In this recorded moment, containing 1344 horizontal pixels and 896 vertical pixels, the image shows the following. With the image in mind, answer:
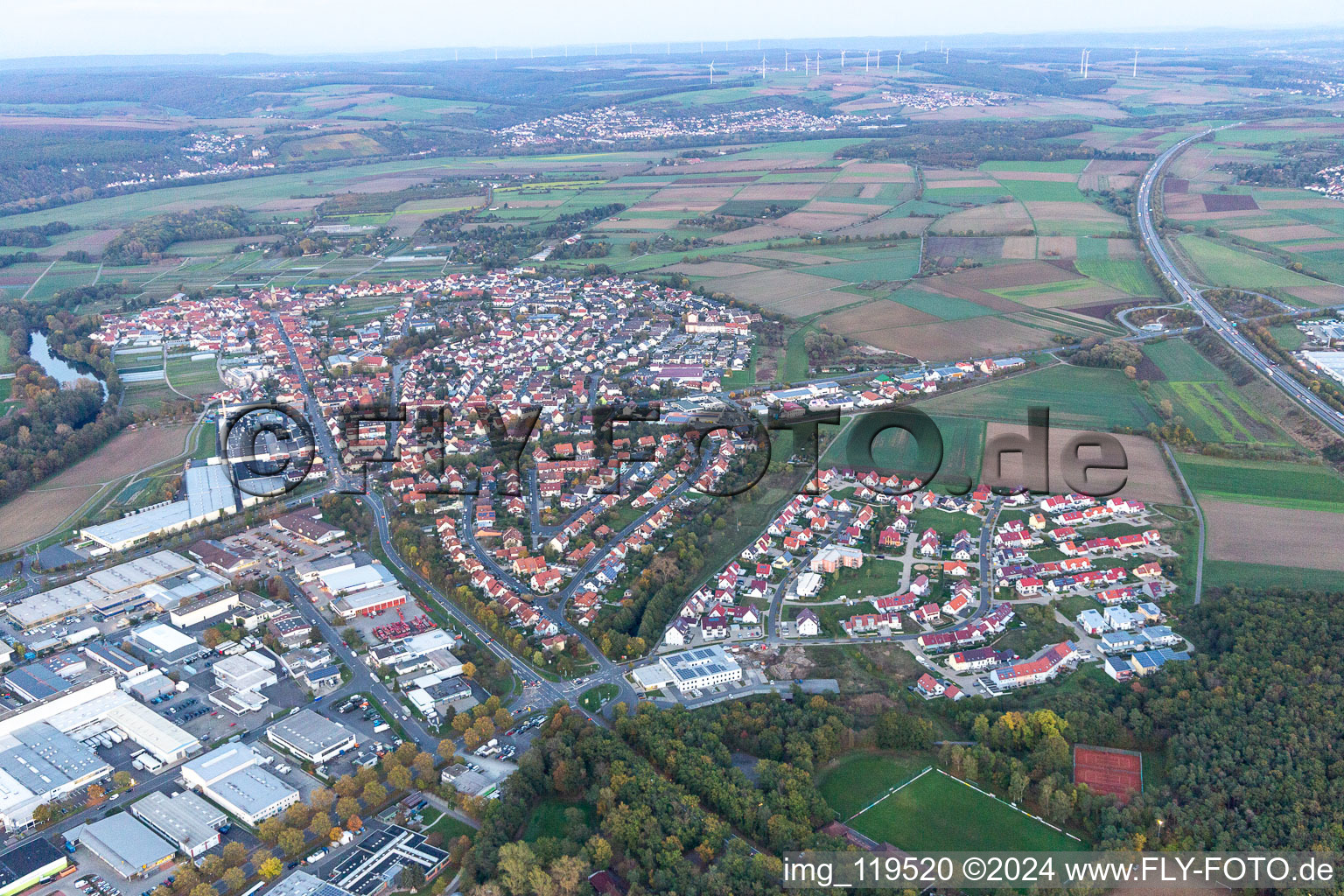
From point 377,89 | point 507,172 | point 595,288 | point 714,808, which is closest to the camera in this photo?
point 714,808

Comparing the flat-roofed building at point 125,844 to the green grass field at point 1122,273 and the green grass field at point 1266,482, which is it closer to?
the green grass field at point 1266,482

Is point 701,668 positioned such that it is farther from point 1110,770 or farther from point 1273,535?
point 1273,535

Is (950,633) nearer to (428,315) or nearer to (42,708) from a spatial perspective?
(42,708)

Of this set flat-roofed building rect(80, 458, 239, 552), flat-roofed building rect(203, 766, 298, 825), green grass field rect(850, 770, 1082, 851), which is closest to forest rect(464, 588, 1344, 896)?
green grass field rect(850, 770, 1082, 851)

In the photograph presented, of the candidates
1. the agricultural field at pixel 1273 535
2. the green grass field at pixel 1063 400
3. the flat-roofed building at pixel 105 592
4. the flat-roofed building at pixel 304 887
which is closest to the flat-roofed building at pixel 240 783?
the flat-roofed building at pixel 304 887

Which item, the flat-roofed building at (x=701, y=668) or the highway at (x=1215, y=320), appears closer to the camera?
the flat-roofed building at (x=701, y=668)

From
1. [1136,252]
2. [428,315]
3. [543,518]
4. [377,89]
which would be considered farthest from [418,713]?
[377,89]
